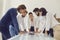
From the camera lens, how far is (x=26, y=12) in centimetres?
136

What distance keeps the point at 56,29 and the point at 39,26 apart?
0.16 m

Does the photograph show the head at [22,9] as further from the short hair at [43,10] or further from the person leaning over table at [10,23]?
the short hair at [43,10]

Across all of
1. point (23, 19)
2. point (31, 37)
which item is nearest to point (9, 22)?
point (23, 19)

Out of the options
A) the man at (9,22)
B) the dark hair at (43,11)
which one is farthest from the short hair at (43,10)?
the man at (9,22)

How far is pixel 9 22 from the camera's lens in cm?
137

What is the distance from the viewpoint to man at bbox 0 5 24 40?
4.41 ft

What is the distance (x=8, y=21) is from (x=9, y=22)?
1 cm

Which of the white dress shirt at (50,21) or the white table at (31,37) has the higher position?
the white dress shirt at (50,21)

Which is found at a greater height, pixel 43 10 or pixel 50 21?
pixel 43 10

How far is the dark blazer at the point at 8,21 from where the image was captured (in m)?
1.36

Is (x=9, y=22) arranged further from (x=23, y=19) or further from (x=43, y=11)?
(x=43, y=11)

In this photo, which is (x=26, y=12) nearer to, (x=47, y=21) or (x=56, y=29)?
(x=47, y=21)

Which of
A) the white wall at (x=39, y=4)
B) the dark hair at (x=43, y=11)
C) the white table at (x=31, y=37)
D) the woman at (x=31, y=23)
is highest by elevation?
the white wall at (x=39, y=4)

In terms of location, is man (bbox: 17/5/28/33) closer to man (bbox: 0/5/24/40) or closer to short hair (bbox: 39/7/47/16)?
man (bbox: 0/5/24/40)
